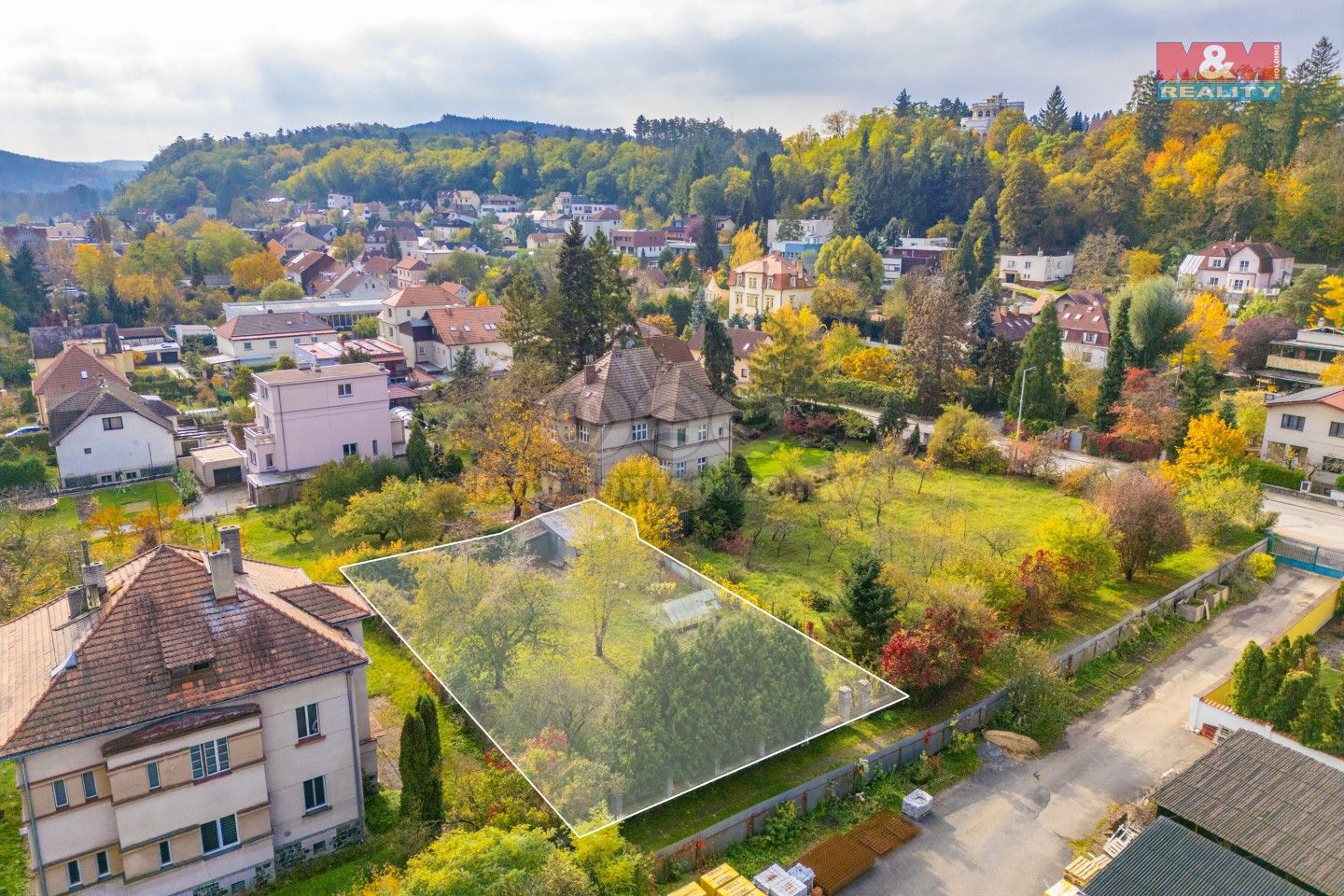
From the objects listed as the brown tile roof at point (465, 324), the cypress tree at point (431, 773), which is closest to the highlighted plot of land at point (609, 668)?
the cypress tree at point (431, 773)

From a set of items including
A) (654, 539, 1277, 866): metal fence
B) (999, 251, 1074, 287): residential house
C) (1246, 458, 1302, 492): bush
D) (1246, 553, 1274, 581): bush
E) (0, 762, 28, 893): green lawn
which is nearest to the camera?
(0, 762, 28, 893): green lawn

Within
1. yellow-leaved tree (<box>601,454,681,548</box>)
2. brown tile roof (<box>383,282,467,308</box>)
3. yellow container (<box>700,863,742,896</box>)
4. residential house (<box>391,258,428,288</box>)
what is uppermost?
residential house (<box>391,258,428,288</box>)

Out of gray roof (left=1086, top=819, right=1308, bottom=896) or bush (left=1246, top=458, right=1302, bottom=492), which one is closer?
gray roof (left=1086, top=819, right=1308, bottom=896)

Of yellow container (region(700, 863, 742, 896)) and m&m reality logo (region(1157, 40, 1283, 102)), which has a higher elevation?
m&m reality logo (region(1157, 40, 1283, 102))

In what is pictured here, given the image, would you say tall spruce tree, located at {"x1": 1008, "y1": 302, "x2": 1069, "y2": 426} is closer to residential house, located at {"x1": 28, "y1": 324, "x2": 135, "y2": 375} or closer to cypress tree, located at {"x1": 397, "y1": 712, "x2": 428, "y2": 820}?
cypress tree, located at {"x1": 397, "y1": 712, "x2": 428, "y2": 820}

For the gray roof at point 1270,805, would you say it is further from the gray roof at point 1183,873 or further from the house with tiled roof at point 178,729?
the house with tiled roof at point 178,729

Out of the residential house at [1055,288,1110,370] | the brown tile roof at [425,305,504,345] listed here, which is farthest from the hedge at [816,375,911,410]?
the brown tile roof at [425,305,504,345]

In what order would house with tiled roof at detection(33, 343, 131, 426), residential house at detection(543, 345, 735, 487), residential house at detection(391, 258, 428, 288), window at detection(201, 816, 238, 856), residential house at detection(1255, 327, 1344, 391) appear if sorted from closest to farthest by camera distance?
window at detection(201, 816, 238, 856) → residential house at detection(543, 345, 735, 487) → house with tiled roof at detection(33, 343, 131, 426) → residential house at detection(1255, 327, 1344, 391) → residential house at detection(391, 258, 428, 288)

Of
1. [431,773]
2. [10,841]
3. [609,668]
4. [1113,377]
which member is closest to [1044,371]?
[1113,377]

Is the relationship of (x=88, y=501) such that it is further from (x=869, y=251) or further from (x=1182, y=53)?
(x=1182, y=53)

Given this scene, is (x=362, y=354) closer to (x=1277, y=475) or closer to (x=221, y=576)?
(x=221, y=576)
